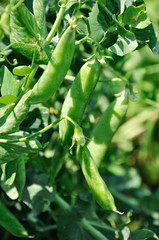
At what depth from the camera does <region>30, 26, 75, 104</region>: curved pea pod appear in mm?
626

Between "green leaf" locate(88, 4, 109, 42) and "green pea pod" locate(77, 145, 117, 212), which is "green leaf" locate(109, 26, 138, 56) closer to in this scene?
"green leaf" locate(88, 4, 109, 42)

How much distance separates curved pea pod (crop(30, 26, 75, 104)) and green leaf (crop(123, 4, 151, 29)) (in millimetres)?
139

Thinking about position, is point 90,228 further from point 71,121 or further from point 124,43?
point 124,43

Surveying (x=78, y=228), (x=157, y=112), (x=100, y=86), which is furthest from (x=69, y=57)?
(x=157, y=112)

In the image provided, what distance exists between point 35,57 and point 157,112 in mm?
1553

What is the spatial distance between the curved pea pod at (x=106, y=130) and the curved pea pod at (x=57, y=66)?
0.66 ft

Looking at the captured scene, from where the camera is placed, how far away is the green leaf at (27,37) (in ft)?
2.08

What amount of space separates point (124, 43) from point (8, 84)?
26 cm

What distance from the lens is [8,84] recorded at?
68 centimetres

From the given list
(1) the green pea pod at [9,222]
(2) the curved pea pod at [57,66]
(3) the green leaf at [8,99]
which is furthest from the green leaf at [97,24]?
(1) the green pea pod at [9,222]

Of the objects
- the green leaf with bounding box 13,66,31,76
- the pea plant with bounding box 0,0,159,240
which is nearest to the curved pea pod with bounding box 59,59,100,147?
the pea plant with bounding box 0,0,159,240

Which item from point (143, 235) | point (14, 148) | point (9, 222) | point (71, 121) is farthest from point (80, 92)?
point (143, 235)

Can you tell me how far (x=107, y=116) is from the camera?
81 centimetres

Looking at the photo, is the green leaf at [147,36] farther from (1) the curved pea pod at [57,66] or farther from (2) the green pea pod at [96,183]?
(2) the green pea pod at [96,183]
